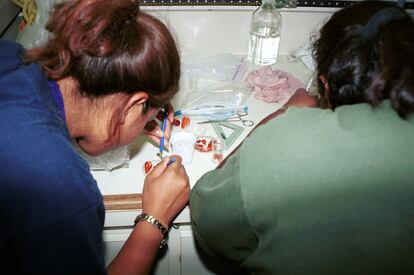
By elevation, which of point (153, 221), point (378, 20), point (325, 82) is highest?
point (378, 20)

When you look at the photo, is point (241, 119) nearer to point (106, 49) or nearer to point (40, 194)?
point (106, 49)

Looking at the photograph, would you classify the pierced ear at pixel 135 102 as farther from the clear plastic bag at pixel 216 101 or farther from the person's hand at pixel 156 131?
the clear plastic bag at pixel 216 101

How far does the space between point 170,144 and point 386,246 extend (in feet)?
1.90

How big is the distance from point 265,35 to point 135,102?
0.83 m

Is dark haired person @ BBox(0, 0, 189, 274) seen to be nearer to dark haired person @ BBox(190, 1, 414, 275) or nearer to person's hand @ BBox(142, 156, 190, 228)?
person's hand @ BBox(142, 156, 190, 228)

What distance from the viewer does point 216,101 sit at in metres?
1.12

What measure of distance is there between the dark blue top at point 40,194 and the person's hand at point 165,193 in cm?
20

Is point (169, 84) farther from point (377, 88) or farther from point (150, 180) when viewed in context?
point (377, 88)

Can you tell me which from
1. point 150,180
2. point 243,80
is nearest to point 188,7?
point 243,80

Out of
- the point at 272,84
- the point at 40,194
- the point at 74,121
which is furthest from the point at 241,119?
the point at 40,194

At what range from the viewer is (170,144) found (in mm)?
944

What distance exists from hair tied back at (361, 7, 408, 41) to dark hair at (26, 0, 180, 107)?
344mm

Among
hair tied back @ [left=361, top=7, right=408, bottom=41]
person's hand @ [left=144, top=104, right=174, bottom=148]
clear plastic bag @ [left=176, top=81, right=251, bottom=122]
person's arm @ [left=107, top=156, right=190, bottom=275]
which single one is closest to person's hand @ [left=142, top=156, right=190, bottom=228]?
person's arm @ [left=107, top=156, right=190, bottom=275]

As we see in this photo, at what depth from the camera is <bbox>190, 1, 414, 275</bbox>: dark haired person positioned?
0.50 m
